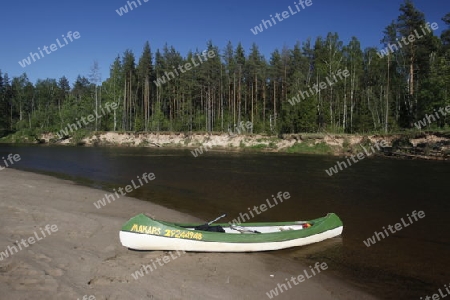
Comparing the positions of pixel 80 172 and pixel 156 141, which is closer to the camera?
pixel 80 172

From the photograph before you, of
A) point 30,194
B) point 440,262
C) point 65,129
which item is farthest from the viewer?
point 65,129

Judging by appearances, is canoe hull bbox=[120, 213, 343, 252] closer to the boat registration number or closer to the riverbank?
the boat registration number

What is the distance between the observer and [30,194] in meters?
14.9

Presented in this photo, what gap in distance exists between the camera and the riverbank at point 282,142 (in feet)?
115

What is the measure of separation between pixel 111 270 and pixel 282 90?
5483 centimetres

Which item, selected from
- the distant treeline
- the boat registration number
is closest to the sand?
the boat registration number

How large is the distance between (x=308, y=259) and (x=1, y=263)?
7.83 metres

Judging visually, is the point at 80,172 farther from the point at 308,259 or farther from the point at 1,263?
the point at 308,259

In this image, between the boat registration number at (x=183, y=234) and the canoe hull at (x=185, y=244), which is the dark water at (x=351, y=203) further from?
the boat registration number at (x=183, y=234)

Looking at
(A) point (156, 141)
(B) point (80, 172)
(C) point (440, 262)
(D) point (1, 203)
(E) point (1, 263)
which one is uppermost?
(A) point (156, 141)

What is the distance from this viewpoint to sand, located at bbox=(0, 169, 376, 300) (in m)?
6.48

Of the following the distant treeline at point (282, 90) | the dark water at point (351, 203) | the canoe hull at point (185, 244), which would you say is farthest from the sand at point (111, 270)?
the distant treeline at point (282, 90)

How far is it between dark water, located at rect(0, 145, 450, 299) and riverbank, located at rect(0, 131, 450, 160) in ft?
24.9

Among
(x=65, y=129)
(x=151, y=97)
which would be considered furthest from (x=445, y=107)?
(x=65, y=129)
